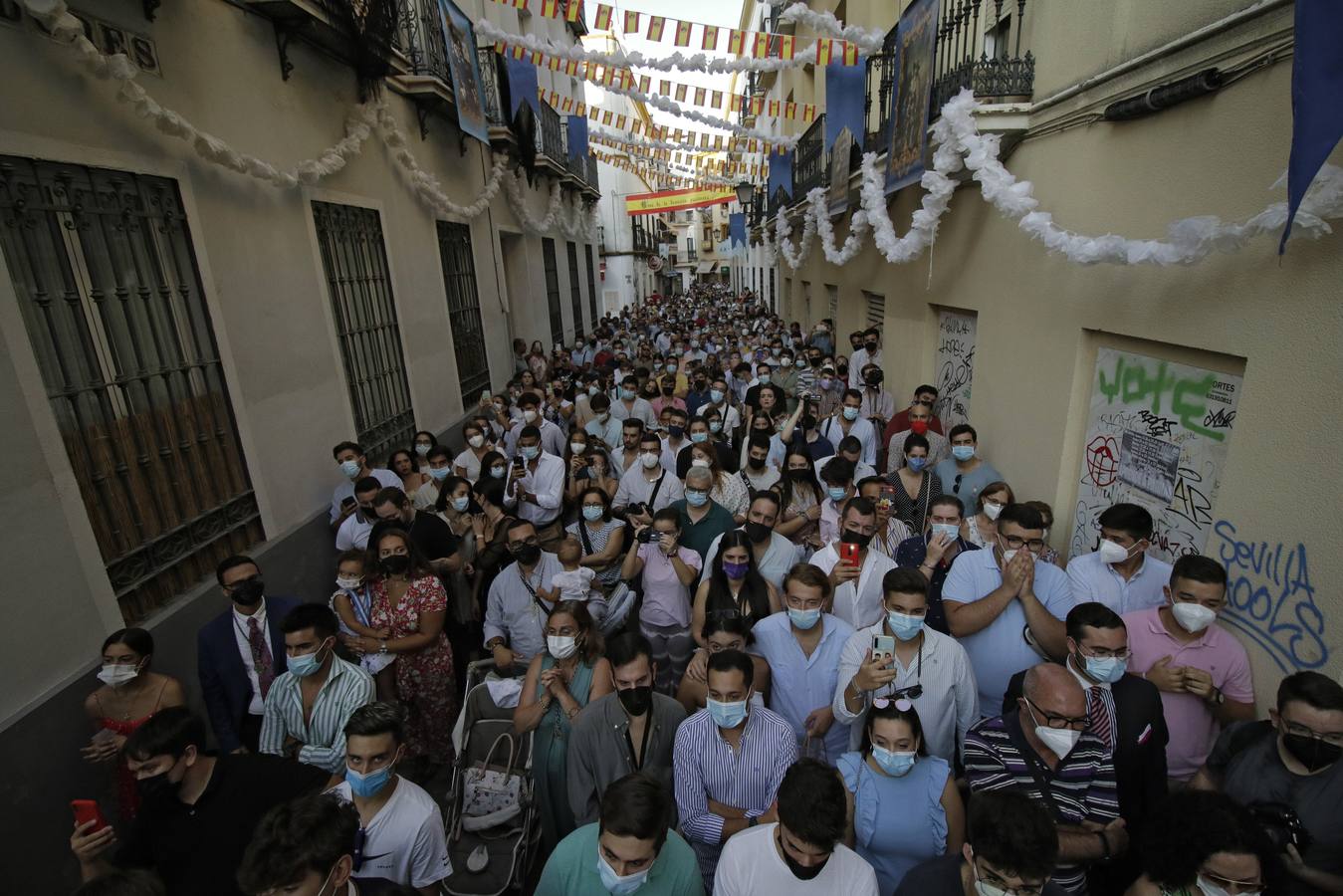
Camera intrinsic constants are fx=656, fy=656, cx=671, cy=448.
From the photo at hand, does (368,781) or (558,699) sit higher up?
(368,781)

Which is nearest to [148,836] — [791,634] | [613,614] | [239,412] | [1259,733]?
[613,614]

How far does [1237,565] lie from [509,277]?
13.5 m

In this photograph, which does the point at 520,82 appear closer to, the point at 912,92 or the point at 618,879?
the point at 912,92

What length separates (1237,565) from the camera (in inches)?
133

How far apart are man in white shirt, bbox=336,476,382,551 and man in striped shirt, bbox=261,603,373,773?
2.06m

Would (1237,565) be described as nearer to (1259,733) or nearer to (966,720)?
(1259,733)

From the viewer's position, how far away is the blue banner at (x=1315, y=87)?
2.26m

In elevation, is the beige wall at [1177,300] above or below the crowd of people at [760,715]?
above

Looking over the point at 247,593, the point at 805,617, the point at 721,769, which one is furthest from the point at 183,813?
the point at 805,617

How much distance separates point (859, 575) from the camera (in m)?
3.91

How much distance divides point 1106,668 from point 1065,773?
488mm

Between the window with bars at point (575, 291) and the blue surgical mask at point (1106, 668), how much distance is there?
755 inches

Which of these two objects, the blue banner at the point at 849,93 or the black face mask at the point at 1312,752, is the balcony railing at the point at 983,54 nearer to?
the blue banner at the point at 849,93

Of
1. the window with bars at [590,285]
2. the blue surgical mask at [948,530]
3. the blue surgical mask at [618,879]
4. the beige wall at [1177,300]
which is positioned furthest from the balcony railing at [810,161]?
the blue surgical mask at [618,879]
